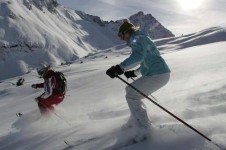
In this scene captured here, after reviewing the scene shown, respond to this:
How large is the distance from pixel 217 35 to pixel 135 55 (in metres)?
67.4

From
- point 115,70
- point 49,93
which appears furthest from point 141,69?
point 49,93

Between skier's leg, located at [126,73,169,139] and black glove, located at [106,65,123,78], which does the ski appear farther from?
black glove, located at [106,65,123,78]

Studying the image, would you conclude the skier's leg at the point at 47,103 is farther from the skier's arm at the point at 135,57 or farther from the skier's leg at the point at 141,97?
the skier's arm at the point at 135,57

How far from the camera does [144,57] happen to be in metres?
6.70

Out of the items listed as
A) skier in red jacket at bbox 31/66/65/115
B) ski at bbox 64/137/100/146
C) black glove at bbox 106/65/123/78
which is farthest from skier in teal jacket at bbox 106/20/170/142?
skier in red jacket at bbox 31/66/65/115

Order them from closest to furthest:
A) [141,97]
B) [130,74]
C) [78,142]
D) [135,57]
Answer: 1. [135,57]
2. [141,97]
3. [78,142]
4. [130,74]

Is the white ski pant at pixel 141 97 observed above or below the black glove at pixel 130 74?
A: below

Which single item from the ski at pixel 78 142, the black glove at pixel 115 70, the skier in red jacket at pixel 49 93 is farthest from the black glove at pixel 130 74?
the skier in red jacket at pixel 49 93

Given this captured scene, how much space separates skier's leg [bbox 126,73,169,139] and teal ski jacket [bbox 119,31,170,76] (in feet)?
0.43

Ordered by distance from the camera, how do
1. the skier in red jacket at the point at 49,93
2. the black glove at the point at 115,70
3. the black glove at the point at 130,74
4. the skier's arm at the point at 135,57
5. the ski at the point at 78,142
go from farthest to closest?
the skier in red jacket at the point at 49,93
the black glove at the point at 130,74
the ski at the point at 78,142
the black glove at the point at 115,70
the skier's arm at the point at 135,57

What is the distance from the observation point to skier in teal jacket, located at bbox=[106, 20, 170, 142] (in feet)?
21.8

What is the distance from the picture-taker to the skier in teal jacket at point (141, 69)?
6.66m

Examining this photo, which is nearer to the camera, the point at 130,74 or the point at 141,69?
the point at 141,69

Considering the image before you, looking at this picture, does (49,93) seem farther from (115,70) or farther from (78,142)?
(115,70)
